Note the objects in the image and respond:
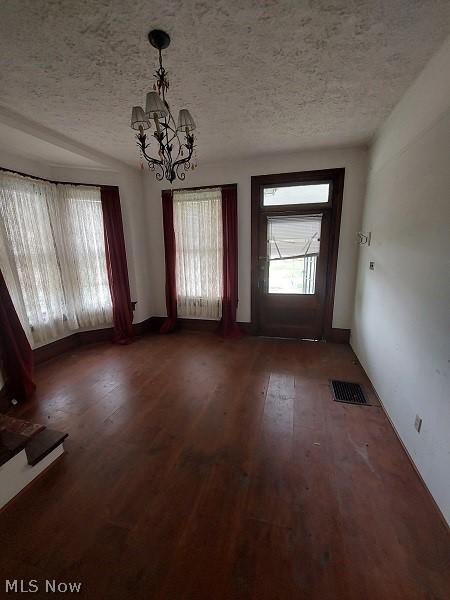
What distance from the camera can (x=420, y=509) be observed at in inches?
51.0

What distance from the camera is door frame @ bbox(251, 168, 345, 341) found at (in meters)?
3.13

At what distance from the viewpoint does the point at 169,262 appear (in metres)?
3.90

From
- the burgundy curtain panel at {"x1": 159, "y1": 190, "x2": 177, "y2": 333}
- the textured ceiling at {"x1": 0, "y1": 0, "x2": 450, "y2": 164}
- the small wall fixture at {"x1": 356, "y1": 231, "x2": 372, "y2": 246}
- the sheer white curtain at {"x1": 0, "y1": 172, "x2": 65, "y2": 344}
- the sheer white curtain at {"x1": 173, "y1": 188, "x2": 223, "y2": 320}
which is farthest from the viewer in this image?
the burgundy curtain panel at {"x1": 159, "y1": 190, "x2": 177, "y2": 333}

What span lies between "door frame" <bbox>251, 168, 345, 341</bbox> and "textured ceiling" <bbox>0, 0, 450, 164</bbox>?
30.8 inches

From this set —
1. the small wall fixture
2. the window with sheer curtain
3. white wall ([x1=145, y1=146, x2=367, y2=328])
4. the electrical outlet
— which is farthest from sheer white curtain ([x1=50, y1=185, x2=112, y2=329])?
the electrical outlet

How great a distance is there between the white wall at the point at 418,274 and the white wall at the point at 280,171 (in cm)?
65

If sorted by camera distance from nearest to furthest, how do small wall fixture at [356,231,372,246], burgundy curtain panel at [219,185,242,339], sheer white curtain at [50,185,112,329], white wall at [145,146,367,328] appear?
1. small wall fixture at [356,231,372,246]
2. white wall at [145,146,367,328]
3. sheer white curtain at [50,185,112,329]
4. burgundy curtain panel at [219,185,242,339]

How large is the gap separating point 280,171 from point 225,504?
3627 mm

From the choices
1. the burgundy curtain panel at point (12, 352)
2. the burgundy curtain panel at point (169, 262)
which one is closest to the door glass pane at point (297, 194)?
the burgundy curtain panel at point (169, 262)

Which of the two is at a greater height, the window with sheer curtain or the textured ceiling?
the textured ceiling

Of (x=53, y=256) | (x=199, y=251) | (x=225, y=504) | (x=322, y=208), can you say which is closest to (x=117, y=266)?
(x=53, y=256)

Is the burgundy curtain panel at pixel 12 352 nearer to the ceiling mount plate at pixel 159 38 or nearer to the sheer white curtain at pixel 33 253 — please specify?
the sheer white curtain at pixel 33 253

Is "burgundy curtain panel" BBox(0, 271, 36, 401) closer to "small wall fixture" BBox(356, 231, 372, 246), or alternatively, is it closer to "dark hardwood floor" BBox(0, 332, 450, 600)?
"dark hardwood floor" BBox(0, 332, 450, 600)

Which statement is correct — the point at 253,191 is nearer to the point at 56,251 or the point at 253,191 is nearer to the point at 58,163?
the point at 58,163
